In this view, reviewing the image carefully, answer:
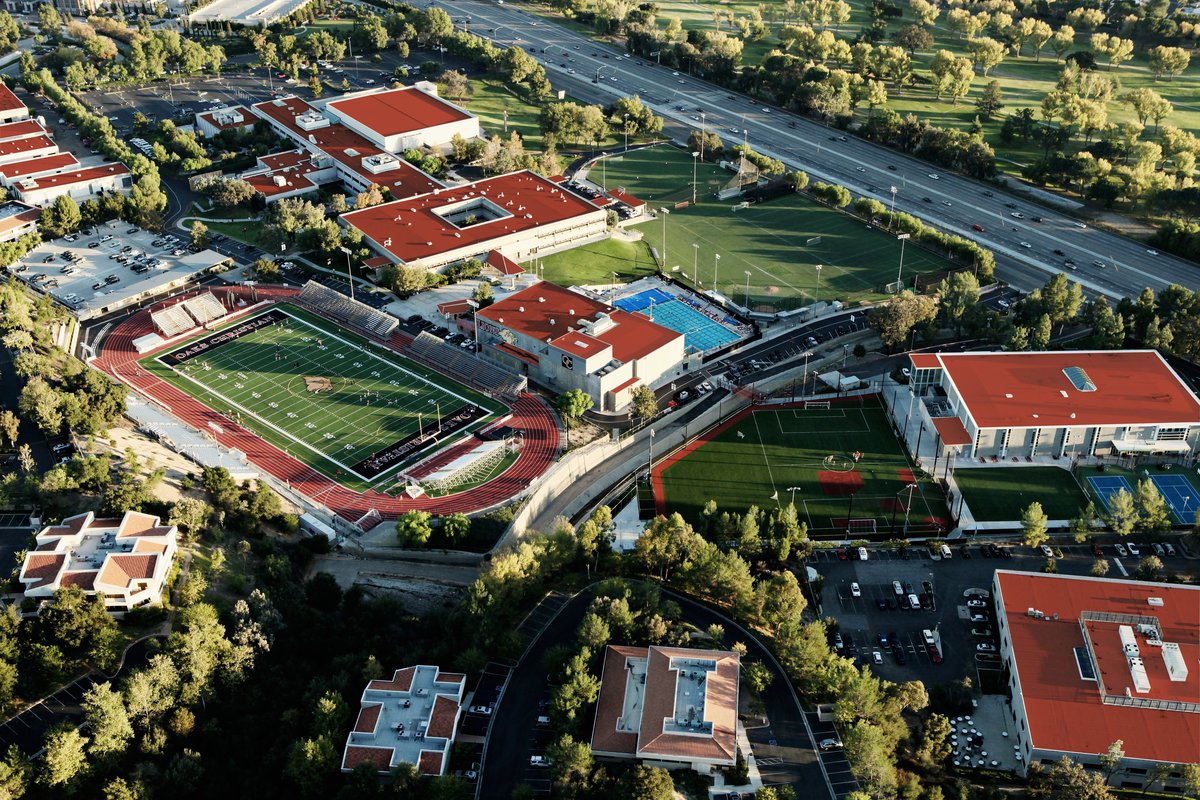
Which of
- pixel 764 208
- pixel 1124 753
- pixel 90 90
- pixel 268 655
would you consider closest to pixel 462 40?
pixel 90 90

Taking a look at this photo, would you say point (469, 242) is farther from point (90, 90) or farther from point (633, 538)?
point (90, 90)

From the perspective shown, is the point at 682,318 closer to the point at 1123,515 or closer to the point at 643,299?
the point at 643,299

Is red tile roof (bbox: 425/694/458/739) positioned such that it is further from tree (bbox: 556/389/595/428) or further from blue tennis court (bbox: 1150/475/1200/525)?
blue tennis court (bbox: 1150/475/1200/525)

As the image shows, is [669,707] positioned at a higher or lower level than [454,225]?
lower

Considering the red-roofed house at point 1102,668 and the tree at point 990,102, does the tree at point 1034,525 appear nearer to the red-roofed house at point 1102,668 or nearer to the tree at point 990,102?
the red-roofed house at point 1102,668

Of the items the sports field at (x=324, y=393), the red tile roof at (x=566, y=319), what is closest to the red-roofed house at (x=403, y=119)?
the sports field at (x=324, y=393)

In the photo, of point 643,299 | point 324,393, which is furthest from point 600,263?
point 324,393
